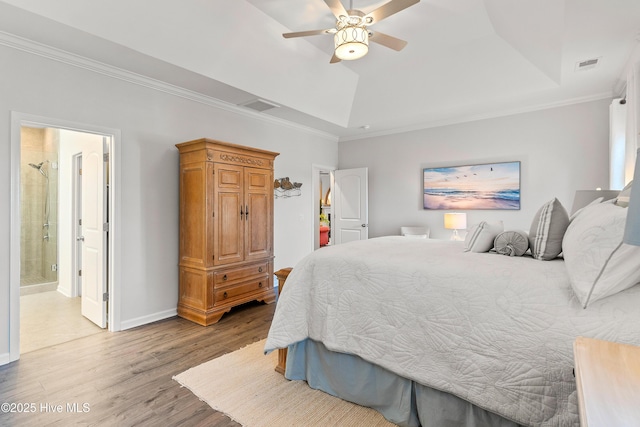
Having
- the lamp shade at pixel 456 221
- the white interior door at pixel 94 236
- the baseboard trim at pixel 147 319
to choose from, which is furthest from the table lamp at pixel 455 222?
the white interior door at pixel 94 236

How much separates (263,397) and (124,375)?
3.69ft

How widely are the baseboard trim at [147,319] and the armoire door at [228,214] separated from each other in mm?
847

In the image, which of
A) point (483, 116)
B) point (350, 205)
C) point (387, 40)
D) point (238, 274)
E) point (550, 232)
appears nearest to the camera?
point (550, 232)

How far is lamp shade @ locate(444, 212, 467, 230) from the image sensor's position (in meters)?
4.70

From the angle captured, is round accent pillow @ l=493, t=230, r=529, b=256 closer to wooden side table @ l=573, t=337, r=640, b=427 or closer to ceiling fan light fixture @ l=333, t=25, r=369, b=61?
wooden side table @ l=573, t=337, r=640, b=427

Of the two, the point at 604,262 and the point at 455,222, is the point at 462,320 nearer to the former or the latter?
the point at 604,262

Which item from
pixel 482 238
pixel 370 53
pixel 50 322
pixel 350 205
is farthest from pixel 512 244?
pixel 50 322

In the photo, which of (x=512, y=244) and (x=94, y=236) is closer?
→ (x=512, y=244)

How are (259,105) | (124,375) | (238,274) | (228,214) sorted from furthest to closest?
(259,105) < (238,274) < (228,214) < (124,375)

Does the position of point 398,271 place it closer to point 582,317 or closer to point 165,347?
point 582,317

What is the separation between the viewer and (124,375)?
2379mm

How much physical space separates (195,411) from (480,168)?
4.66 metres

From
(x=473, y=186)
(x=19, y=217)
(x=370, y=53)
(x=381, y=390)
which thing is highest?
(x=370, y=53)

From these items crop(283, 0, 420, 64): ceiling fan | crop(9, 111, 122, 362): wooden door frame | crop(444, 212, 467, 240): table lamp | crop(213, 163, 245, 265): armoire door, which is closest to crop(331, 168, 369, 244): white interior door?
crop(444, 212, 467, 240): table lamp
